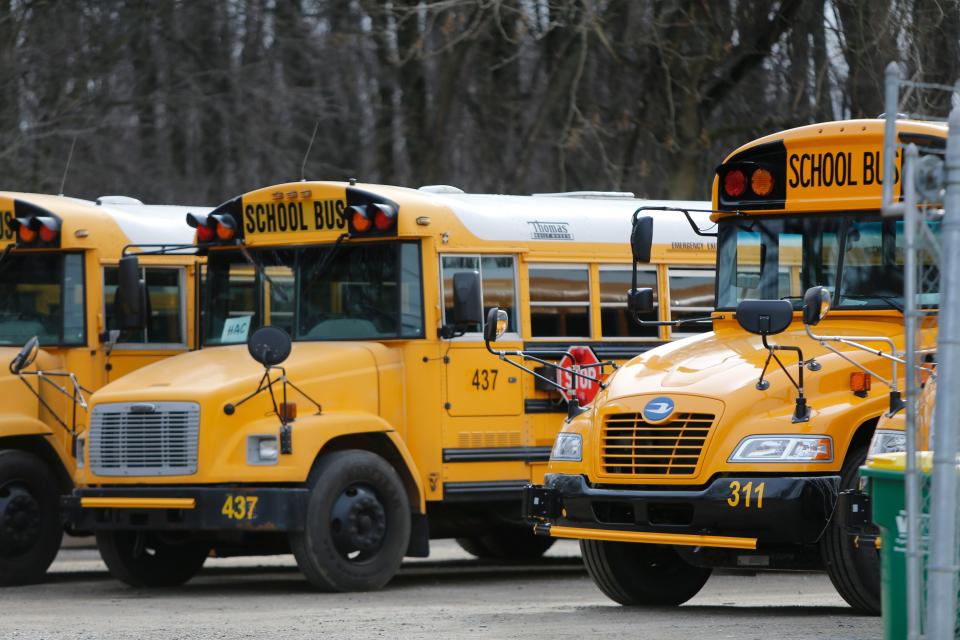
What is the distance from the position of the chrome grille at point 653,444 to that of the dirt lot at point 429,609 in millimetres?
750

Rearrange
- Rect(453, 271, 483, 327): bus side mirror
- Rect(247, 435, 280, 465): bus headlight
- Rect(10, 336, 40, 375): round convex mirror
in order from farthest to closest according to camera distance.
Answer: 1. Rect(10, 336, 40, 375): round convex mirror
2. Rect(453, 271, 483, 327): bus side mirror
3. Rect(247, 435, 280, 465): bus headlight

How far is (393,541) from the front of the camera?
1195 centimetres

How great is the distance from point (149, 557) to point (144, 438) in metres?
1.27

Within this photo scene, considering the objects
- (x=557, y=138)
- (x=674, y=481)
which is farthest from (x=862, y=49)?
(x=674, y=481)

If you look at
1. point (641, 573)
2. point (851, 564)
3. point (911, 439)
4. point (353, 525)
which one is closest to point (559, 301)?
point (353, 525)

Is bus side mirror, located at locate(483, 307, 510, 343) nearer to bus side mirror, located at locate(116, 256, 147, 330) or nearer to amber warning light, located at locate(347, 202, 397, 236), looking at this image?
amber warning light, located at locate(347, 202, 397, 236)

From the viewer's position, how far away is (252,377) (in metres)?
11.6

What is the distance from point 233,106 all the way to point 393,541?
34.9 ft

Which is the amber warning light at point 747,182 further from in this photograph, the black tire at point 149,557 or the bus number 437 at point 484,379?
the black tire at point 149,557

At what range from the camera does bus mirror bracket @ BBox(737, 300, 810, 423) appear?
30.0 feet

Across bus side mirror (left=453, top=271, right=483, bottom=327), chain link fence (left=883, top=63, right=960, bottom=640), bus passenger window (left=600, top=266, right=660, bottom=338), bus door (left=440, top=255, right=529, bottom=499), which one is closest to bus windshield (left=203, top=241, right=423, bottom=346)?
bus door (left=440, top=255, right=529, bottom=499)

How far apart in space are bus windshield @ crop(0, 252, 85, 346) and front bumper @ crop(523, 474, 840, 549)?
4596 millimetres

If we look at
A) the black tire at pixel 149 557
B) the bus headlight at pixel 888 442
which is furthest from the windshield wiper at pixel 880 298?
the black tire at pixel 149 557

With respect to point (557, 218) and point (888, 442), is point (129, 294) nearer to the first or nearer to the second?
point (557, 218)
